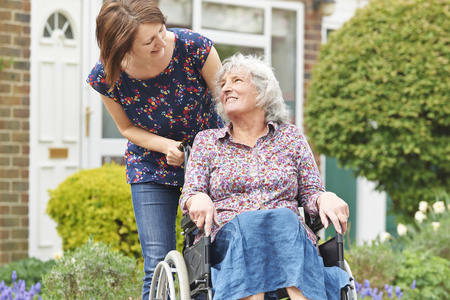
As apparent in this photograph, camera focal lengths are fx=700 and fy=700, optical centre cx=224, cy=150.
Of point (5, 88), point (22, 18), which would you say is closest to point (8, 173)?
point (5, 88)

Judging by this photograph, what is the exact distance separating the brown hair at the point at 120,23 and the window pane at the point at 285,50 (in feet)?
16.4

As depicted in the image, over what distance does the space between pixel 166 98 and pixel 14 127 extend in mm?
3429

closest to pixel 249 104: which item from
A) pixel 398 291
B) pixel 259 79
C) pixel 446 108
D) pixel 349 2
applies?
pixel 259 79

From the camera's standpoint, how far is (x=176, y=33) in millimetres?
3197

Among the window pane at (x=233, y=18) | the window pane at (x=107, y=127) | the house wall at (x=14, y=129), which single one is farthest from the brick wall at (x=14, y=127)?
the window pane at (x=233, y=18)

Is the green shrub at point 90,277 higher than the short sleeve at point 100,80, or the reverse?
the short sleeve at point 100,80

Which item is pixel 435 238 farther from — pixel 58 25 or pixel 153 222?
pixel 58 25

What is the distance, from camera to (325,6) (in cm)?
793

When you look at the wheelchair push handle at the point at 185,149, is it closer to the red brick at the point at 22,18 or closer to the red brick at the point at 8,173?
the red brick at the point at 8,173

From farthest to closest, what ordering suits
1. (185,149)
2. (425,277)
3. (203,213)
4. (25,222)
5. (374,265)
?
(25,222) → (425,277) → (374,265) → (185,149) → (203,213)

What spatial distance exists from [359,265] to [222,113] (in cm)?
231

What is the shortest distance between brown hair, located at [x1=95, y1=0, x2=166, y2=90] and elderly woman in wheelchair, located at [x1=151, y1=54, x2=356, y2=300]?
48cm

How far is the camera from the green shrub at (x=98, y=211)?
206 inches

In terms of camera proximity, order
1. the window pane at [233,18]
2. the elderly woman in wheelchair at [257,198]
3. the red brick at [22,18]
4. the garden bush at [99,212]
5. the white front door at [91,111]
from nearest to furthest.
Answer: the elderly woman in wheelchair at [257,198] → the garden bush at [99,212] → the red brick at [22,18] → the white front door at [91,111] → the window pane at [233,18]
